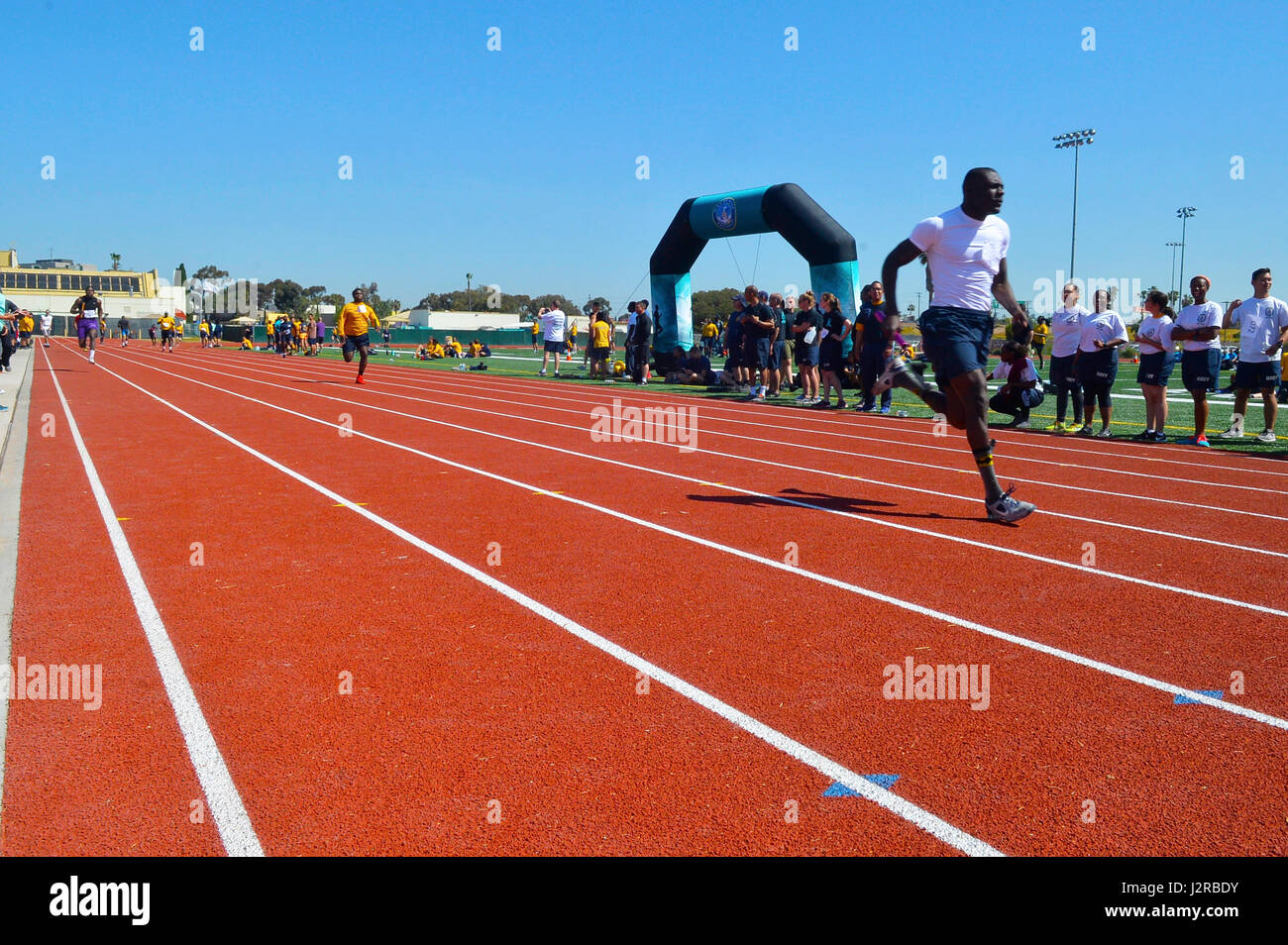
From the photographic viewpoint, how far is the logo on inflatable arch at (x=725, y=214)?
74.4ft

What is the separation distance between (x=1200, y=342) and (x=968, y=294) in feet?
20.1

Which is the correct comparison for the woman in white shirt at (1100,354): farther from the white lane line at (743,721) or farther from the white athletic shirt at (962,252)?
the white lane line at (743,721)

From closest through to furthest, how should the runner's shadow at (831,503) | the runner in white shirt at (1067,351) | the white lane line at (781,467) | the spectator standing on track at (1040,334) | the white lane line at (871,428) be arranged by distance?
the white lane line at (781,467)
the runner's shadow at (831,503)
the white lane line at (871,428)
the runner in white shirt at (1067,351)
the spectator standing on track at (1040,334)

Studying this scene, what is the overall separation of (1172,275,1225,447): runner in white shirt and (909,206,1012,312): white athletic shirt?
5.73 m

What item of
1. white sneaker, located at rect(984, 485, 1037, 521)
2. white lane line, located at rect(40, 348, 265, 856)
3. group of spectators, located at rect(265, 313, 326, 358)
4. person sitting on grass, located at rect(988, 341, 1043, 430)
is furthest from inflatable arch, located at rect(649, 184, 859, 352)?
group of spectators, located at rect(265, 313, 326, 358)

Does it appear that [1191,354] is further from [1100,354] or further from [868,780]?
[868,780]

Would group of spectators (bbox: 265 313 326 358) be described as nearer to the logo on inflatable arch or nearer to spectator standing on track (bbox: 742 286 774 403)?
the logo on inflatable arch

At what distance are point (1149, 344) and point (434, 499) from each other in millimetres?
8708

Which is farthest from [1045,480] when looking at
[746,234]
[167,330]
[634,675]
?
[167,330]

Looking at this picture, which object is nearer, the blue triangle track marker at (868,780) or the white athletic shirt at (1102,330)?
the blue triangle track marker at (868,780)

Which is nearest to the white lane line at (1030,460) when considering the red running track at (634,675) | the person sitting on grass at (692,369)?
the red running track at (634,675)

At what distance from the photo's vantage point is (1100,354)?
1204 cm

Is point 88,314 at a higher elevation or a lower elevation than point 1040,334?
higher

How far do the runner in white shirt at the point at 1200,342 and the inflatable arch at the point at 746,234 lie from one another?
9150 millimetres
